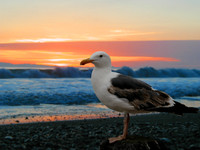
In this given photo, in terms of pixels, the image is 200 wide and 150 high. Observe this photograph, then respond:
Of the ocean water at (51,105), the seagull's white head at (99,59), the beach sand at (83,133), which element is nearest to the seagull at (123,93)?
the seagull's white head at (99,59)

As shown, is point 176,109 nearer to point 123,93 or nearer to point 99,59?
point 123,93

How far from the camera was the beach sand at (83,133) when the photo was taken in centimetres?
707

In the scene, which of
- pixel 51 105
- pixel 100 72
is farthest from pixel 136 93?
pixel 51 105

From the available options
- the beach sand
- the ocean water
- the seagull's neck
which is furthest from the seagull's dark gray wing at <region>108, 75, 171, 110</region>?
the ocean water

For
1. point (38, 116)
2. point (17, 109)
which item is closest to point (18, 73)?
point (17, 109)

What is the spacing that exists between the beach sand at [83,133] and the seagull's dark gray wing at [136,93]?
2.10m

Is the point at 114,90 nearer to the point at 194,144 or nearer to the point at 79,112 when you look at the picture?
the point at 194,144

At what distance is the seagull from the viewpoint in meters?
5.14

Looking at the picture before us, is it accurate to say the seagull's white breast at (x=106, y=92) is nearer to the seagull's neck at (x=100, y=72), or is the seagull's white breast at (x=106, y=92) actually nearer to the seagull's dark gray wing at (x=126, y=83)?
the seagull's neck at (x=100, y=72)

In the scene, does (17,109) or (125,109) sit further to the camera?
(17,109)

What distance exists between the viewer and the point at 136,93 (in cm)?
525

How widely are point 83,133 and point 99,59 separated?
141 inches

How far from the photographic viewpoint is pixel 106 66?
5.38 metres

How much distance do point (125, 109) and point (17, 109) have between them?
9203 mm
